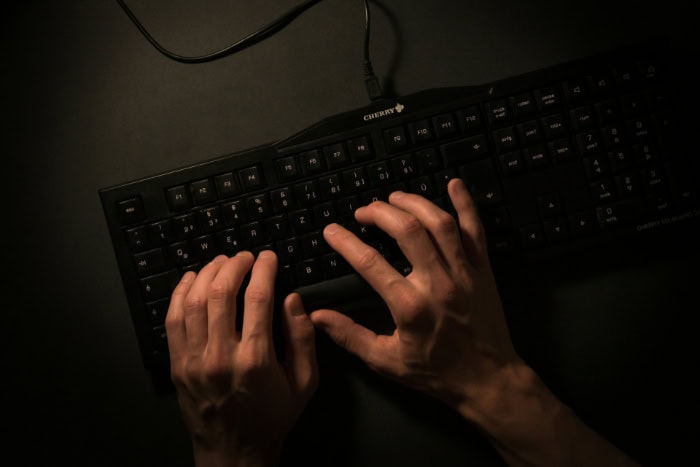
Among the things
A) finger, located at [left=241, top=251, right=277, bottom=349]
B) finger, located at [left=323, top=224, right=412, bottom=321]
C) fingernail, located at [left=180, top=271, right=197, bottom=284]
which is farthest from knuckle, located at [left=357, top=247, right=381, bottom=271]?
fingernail, located at [left=180, top=271, right=197, bottom=284]

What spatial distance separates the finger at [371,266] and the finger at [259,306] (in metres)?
0.09

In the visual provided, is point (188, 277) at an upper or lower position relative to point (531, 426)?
upper

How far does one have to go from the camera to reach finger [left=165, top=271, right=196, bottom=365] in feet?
2.14

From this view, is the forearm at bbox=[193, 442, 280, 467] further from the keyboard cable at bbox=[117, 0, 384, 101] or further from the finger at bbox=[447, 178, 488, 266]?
the keyboard cable at bbox=[117, 0, 384, 101]

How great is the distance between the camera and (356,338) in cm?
68

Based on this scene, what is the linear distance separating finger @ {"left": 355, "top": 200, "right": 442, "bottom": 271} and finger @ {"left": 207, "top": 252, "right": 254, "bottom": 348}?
191mm

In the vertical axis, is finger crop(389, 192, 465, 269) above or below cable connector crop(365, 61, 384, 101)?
below

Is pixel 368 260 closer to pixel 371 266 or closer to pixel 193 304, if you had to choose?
pixel 371 266

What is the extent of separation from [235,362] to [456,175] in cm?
36

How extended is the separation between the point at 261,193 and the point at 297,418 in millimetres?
300

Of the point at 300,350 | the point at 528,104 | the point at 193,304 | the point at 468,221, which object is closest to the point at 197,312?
the point at 193,304

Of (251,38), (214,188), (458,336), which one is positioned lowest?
(458,336)

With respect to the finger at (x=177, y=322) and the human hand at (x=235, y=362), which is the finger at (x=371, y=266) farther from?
the finger at (x=177, y=322)

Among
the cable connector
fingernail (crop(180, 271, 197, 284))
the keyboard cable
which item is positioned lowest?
fingernail (crop(180, 271, 197, 284))
